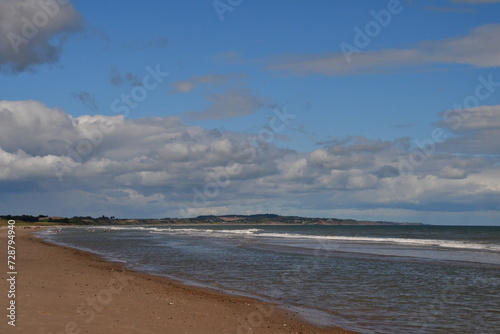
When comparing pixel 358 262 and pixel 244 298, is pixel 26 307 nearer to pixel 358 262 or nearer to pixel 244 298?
pixel 244 298

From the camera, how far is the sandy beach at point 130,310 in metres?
12.5

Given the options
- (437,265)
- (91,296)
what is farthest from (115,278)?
(437,265)

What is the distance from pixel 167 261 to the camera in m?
35.5

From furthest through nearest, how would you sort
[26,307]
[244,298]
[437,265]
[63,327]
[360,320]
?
[437,265] < [244,298] < [360,320] < [26,307] < [63,327]

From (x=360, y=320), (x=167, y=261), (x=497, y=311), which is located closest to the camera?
(x=360, y=320)

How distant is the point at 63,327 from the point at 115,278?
35.5ft

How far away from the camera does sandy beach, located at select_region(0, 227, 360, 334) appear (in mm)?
12508

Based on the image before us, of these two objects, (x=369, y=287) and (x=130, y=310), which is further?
(x=369, y=287)

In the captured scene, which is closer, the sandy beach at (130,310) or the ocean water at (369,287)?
the sandy beach at (130,310)

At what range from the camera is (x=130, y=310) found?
14.8 meters

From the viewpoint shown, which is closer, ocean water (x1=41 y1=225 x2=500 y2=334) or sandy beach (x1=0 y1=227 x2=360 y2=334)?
sandy beach (x1=0 y1=227 x2=360 y2=334)

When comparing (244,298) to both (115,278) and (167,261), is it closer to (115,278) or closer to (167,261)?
(115,278)

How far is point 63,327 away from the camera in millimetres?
11898

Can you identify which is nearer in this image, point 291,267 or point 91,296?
point 91,296
